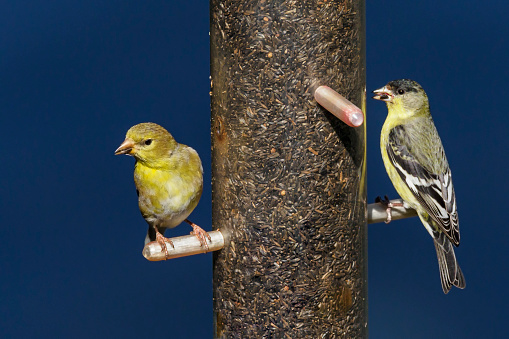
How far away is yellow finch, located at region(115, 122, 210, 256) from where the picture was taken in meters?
2.55

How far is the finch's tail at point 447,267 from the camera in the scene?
9.36 feet

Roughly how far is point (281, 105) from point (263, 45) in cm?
21

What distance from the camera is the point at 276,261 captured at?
2520 mm

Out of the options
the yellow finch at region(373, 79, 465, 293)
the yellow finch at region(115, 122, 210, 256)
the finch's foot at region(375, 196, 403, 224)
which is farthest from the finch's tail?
the yellow finch at region(115, 122, 210, 256)

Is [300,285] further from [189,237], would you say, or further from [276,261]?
[189,237]

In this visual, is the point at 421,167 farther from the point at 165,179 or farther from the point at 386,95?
the point at 165,179

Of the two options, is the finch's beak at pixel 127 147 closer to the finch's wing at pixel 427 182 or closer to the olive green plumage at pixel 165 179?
the olive green plumage at pixel 165 179

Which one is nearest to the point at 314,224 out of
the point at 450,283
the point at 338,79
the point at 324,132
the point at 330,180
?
the point at 330,180

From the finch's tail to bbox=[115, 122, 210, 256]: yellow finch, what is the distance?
1026 millimetres

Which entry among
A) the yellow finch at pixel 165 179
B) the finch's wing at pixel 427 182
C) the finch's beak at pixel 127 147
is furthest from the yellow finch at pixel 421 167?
the finch's beak at pixel 127 147

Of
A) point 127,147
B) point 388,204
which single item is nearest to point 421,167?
point 388,204

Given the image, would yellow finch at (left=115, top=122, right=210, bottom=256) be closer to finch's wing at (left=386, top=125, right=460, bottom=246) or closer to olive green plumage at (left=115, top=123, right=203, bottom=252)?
olive green plumage at (left=115, top=123, right=203, bottom=252)

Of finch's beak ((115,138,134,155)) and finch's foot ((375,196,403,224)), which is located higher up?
finch's beak ((115,138,134,155))

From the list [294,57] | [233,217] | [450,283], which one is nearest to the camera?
[294,57]
